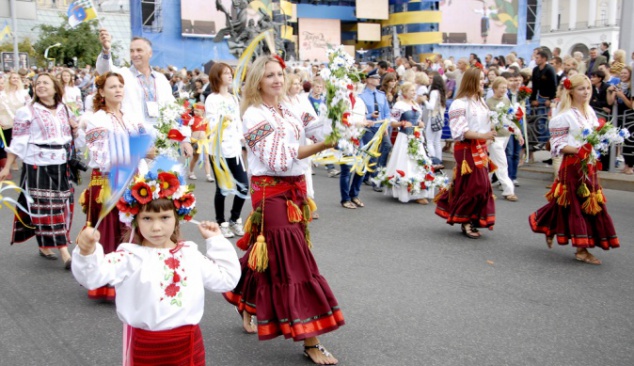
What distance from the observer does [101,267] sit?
273 cm

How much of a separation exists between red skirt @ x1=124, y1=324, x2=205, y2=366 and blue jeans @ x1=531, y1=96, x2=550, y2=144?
10.9m

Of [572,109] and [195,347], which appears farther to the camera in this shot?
[572,109]

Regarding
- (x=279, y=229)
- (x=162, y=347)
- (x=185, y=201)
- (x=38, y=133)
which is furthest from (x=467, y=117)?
(x=162, y=347)

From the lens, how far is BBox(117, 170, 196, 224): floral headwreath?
2.91 metres

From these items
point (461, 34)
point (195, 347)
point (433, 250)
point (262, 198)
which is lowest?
point (433, 250)

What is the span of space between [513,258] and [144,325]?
465 cm

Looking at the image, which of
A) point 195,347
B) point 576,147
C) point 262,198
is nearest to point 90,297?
point 262,198

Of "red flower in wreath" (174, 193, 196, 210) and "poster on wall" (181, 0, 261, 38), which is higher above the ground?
"poster on wall" (181, 0, 261, 38)

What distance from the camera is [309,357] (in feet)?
13.4

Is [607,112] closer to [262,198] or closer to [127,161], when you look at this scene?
[262,198]

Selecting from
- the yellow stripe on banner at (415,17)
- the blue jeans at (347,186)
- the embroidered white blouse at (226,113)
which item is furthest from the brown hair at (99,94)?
the yellow stripe on banner at (415,17)

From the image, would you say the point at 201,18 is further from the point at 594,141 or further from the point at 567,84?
the point at 594,141

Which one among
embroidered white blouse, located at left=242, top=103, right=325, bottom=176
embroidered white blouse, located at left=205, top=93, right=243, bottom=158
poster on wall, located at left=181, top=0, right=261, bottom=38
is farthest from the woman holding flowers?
poster on wall, located at left=181, top=0, right=261, bottom=38

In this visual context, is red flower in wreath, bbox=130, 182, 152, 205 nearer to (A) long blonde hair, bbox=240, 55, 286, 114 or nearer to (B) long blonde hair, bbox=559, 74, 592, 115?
(A) long blonde hair, bbox=240, 55, 286, 114
